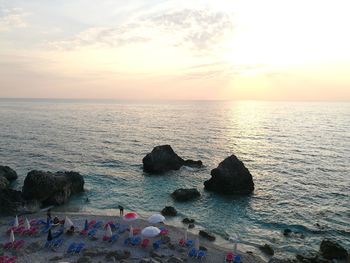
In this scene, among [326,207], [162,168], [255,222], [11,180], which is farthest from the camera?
[162,168]

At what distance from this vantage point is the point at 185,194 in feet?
133

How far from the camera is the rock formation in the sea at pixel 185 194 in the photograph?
40219 mm

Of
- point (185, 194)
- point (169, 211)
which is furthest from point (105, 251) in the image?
point (185, 194)

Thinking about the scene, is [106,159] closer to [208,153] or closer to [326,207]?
[208,153]

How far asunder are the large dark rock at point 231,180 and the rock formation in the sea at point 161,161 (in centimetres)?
1071

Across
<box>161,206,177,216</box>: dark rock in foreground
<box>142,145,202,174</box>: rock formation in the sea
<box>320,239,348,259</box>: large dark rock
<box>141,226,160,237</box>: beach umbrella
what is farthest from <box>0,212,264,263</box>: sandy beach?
<box>142,145,202,174</box>: rock formation in the sea

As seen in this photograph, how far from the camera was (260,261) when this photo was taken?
26828mm

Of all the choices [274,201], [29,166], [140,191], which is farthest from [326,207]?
[29,166]

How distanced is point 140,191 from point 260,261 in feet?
69.7

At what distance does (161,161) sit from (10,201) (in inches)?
958

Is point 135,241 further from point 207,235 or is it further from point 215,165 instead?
point 215,165

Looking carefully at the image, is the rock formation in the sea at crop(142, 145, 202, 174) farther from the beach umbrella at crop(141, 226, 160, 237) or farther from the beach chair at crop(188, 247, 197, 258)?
the beach chair at crop(188, 247, 197, 258)

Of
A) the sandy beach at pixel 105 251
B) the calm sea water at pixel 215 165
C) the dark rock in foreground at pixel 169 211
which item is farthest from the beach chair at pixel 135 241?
the calm sea water at pixel 215 165

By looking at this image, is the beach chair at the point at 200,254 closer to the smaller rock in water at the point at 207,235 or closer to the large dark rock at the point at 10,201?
the smaller rock in water at the point at 207,235
